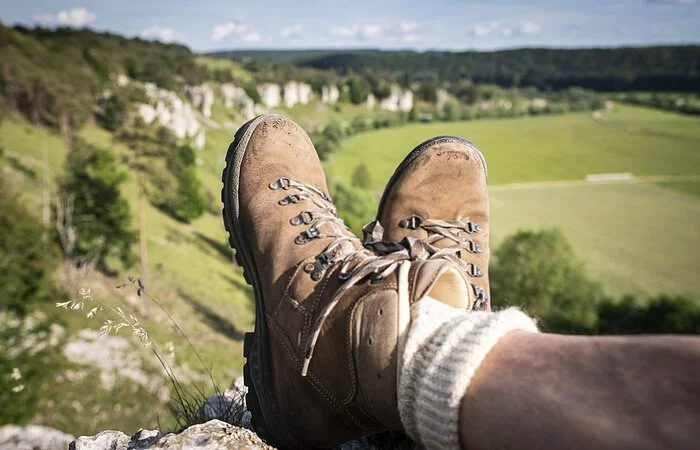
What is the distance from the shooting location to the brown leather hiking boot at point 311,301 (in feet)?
4.90

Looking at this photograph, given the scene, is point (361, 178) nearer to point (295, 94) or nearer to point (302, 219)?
point (295, 94)

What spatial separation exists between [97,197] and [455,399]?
24.1 m

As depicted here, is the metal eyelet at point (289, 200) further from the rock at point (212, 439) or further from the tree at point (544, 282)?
the tree at point (544, 282)

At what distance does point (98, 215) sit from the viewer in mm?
22688

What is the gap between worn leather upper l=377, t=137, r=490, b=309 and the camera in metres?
2.56

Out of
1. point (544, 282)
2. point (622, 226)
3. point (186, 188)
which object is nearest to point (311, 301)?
point (186, 188)

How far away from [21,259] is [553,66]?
146464 mm

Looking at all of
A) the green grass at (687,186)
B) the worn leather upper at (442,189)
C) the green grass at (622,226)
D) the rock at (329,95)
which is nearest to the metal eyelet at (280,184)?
the worn leather upper at (442,189)

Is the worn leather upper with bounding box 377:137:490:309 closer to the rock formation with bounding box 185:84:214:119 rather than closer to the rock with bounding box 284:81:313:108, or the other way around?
the rock formation with bounding box 185:84:214:119

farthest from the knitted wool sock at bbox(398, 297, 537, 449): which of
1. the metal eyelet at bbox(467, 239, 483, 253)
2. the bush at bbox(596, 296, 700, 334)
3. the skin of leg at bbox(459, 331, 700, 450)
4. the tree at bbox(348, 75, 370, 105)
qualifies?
the tree at bbox(348, 75, 370, 105)

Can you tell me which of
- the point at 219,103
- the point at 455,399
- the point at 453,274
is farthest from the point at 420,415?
the point at 219,103

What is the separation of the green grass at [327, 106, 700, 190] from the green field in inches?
5.7

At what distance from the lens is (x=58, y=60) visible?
3888 centimetres

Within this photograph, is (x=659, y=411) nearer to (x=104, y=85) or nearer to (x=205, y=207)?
(x=205, y=207)
